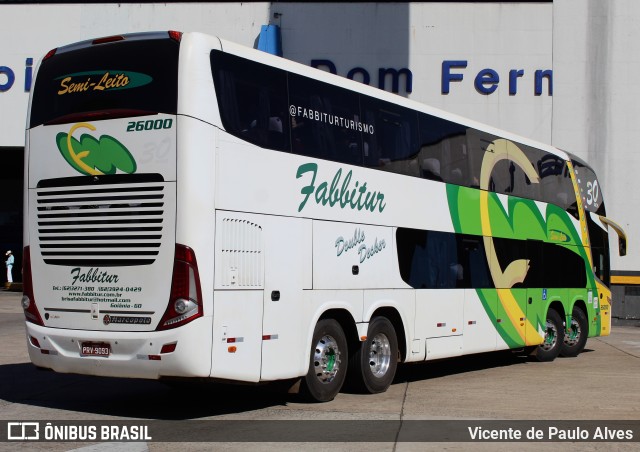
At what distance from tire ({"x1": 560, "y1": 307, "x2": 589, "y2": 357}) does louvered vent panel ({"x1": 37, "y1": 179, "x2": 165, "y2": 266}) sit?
1130 cm

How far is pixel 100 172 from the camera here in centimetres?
991

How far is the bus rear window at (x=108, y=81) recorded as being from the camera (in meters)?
9.73

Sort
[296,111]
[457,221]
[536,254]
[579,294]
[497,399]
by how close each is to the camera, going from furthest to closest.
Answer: [579,294], [536,254], [457,221], [497,399], [296,111]

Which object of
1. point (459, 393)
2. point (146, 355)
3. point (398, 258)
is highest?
point (398, 258)

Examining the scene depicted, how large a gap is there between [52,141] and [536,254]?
9.64 m

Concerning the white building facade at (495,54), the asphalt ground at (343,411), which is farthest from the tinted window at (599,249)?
the white building facade at (495,54)

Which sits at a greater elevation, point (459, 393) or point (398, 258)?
point (398, 258)

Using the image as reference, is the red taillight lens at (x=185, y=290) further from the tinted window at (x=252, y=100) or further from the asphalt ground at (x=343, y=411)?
the tinted window at (x=252, y=100)

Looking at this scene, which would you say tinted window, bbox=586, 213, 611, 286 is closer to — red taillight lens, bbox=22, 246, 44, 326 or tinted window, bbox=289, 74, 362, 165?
tinted window, bbox=289, 74, 362, 165

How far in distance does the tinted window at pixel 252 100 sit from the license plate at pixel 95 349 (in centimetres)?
255

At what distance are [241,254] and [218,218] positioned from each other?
0.51m

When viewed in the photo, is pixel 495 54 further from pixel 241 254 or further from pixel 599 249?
pixel 241 254

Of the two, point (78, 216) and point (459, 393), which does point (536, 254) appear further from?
point (78, 216)

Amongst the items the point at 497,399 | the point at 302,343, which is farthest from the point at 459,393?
the point at 302,343
